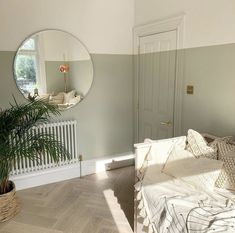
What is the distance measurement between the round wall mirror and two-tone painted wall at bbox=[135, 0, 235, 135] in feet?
4.24

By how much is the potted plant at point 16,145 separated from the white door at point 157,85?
4.60ft

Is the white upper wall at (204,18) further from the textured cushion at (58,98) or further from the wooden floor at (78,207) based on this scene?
the wooden floor at (78,207)

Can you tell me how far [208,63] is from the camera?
255cm

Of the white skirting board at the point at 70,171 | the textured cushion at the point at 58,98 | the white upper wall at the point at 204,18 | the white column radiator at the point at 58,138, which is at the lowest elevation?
the white skirting board at the point at 70,171

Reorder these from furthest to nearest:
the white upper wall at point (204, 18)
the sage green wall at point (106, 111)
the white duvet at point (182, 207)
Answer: the sage green wall at point (106, 111) < the white upper wall at point (204, 18) < the white duvet at point (182, 207)

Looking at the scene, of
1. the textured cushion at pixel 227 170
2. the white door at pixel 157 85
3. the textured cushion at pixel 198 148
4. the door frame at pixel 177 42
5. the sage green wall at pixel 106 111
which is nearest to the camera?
the textured cushion at pixel 227 170

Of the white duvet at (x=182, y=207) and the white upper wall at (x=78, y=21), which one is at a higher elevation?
the white upper wall at (x=78, y=21)

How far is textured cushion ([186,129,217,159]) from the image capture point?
83.7 inches

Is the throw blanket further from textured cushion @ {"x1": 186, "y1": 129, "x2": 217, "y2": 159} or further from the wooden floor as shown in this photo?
the wooden floor

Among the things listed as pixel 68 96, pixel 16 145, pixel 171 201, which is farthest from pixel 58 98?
pixel 171 201

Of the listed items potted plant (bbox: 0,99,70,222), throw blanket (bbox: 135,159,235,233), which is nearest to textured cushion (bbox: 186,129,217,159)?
throw blanket (bbox: 135,159,235,233)

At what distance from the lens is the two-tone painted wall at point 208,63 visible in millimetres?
2340

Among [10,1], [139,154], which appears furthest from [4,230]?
[10,1]

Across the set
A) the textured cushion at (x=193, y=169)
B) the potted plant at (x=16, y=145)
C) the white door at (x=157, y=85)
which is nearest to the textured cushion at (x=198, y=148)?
the textured cushion at (x=193, y=169)
